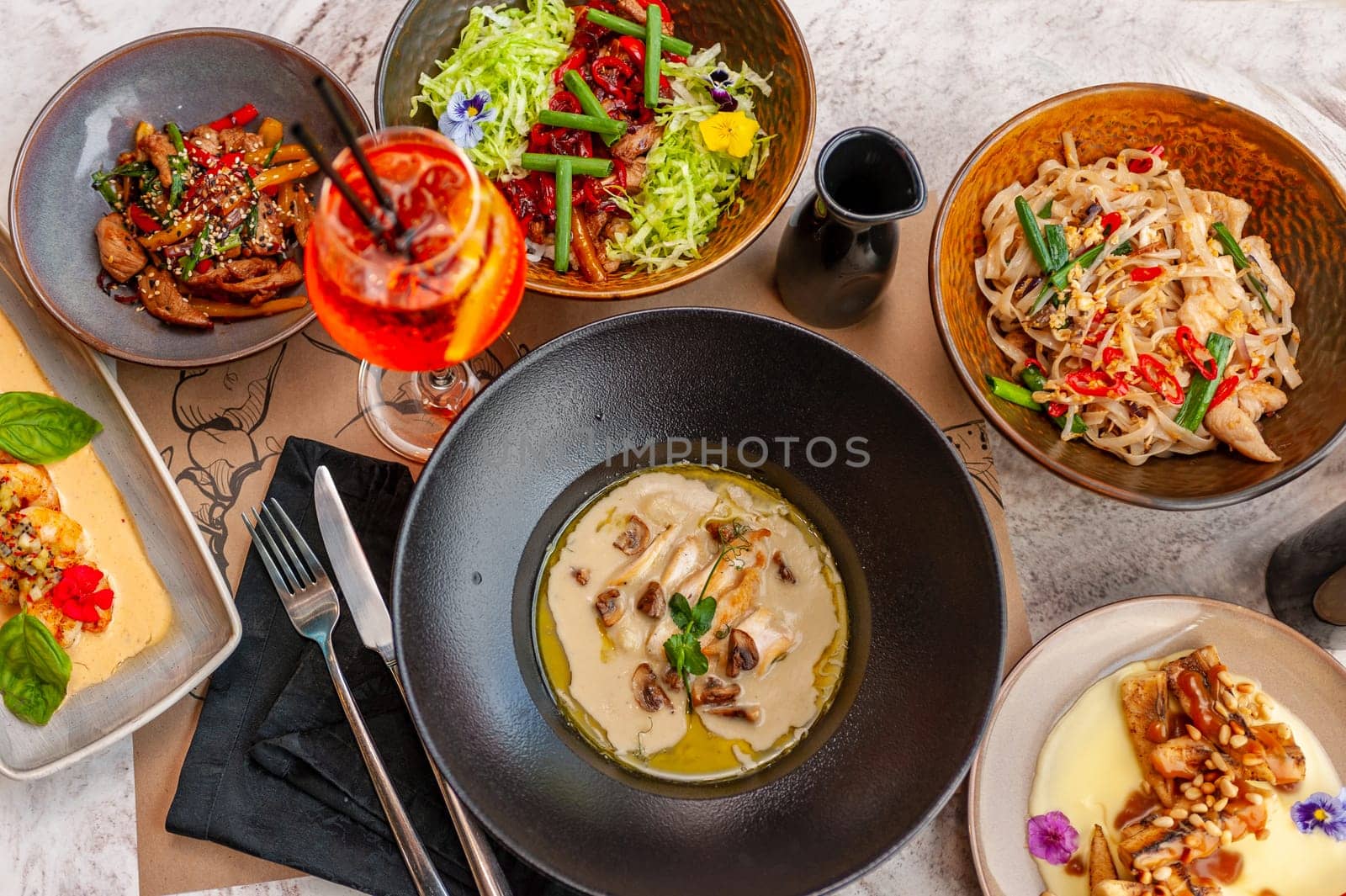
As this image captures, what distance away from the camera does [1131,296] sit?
2359 millimetres

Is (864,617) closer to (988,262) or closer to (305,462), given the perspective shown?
(988,262)

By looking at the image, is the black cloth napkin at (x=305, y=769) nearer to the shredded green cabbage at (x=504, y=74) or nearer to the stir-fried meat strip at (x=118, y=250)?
the stir-fried meat strip at (x=118, y=250)

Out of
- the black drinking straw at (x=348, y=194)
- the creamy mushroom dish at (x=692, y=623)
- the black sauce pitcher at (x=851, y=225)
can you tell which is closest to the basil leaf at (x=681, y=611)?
the creamy mushroom dish at (x=692, y=623)

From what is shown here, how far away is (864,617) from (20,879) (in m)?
2.13

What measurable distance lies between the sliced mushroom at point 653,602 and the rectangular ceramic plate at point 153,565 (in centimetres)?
93

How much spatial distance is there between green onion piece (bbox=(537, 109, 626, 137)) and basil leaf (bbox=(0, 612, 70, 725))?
1.64 meters

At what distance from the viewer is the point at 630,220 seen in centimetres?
242

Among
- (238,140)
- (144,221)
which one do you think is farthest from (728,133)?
(144,221)

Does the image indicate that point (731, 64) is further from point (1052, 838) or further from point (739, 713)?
point (1052, 838)

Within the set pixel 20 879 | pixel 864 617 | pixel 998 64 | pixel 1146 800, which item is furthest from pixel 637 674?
pixel 998 64

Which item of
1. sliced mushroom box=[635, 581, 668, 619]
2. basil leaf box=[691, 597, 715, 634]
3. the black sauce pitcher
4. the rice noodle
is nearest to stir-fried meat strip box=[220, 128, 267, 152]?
the black sauce pitcher

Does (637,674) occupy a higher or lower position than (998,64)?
lower

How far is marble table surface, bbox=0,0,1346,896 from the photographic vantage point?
2.38 metres

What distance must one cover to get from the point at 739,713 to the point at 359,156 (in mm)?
1374
